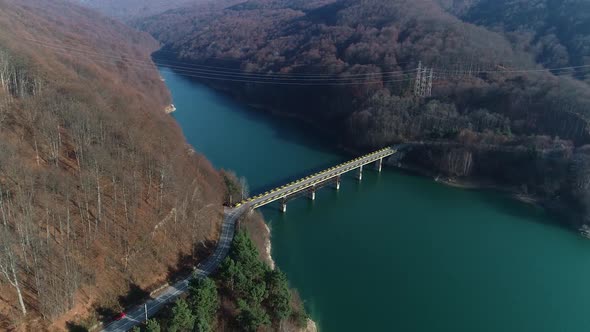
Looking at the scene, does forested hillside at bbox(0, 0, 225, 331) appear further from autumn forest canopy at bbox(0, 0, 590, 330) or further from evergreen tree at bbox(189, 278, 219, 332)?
evergreen tree at bbox(189, 278, 219, 332)

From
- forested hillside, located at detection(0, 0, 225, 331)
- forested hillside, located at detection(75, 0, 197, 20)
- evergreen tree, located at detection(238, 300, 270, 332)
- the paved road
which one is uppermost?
forested hillside, located at detection(75, 0, 197, 20)

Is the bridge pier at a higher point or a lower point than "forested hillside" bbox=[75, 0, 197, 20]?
lower

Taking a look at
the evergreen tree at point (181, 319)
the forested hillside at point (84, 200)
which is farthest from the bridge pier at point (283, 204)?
the evergreen tree at point (181, 319)

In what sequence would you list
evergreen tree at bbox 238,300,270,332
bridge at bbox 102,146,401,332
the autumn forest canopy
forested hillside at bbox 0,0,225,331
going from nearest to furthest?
forested hillside at bbox 0,0,225,331 < bridge at bbox 102,146,401,332 < evergreen tree at bbox 238,300,270,332 < the autumn forest canopy

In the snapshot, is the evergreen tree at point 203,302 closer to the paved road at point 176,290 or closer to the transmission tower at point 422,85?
the paved road at point 176,290

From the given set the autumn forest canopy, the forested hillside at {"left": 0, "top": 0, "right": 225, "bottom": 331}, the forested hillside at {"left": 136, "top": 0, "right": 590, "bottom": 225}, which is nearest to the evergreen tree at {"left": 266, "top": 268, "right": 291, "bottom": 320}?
the autumn forest canopy

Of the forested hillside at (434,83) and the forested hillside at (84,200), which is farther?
the forested hillside at (434,83)
